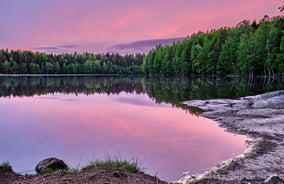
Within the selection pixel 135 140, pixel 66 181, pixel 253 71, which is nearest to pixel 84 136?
pixel 135 140

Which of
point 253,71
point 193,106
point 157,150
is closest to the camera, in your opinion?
point 157,150

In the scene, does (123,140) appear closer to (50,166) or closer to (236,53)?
(50,166)

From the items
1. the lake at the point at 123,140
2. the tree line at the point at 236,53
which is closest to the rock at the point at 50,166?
the lake at the point at 123,140

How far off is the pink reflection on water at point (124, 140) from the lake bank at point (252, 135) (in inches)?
33.4

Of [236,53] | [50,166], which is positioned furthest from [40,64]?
[50,166]

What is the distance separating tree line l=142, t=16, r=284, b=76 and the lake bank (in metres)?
26.4

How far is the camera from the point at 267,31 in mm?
72438

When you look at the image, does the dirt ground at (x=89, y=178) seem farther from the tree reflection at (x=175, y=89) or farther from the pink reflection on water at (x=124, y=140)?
the tree reflection at (x=175, y=89)

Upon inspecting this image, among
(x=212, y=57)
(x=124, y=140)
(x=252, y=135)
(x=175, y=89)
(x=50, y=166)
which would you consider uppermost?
(x=212, y=57)

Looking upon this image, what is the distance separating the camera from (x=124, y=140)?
15.9 metres

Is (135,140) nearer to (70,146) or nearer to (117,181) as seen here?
(70,146)

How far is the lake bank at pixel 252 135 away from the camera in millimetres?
9547

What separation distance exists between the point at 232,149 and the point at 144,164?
445 centimetres

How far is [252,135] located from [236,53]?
7458 cm
